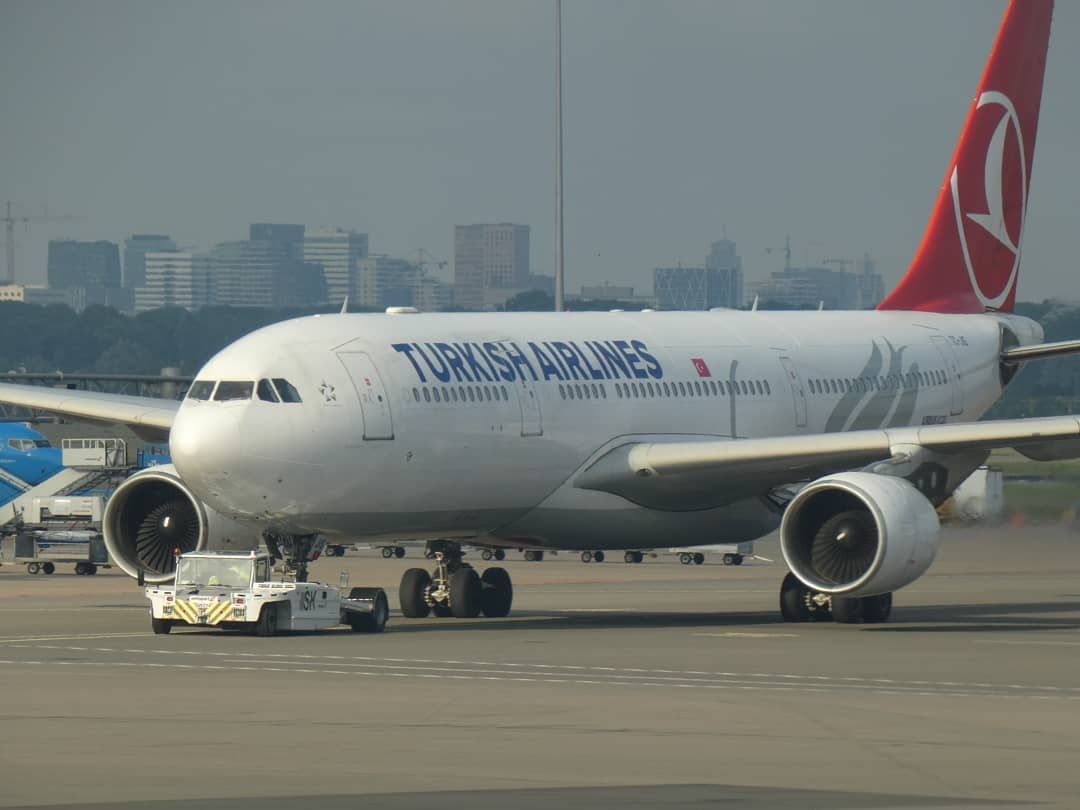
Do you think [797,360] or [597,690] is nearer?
[597,690]

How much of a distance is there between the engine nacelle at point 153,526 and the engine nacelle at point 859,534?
8.40m

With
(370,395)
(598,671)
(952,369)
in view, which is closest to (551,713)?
(598,671)

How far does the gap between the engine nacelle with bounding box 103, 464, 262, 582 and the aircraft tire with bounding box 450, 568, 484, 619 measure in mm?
3354

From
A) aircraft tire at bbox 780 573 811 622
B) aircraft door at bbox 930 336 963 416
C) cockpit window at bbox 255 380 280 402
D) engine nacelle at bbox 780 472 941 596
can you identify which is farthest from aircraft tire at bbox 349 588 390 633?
aircraft door at bbox 930 336 963 416

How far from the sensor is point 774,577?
2218 inches

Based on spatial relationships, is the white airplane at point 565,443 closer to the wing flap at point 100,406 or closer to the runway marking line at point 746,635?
the wing flap at point 100,406

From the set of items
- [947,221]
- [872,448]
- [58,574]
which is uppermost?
[947,221]

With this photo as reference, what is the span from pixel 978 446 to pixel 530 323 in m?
7.53

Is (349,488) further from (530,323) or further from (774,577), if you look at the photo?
(774,577)

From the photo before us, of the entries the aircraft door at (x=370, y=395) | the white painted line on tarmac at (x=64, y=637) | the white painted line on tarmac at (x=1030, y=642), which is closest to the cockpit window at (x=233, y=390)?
the aircraft door at (x=370, y=395)

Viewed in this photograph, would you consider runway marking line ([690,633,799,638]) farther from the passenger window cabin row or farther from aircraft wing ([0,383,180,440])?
aircraft wing ([0,383,180,440])

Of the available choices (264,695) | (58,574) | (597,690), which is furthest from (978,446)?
(58,574)

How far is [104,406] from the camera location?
39500 mm

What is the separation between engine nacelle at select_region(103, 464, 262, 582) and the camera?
35.8 meters
